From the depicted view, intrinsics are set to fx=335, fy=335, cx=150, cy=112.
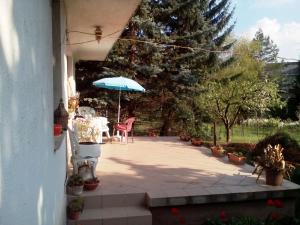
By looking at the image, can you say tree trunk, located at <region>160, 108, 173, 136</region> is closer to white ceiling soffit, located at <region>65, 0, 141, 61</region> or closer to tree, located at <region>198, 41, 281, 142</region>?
tree, located at <region>198, 41, 281, 142</region>

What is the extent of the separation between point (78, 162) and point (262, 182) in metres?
2.86

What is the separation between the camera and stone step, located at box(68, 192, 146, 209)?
445 cm

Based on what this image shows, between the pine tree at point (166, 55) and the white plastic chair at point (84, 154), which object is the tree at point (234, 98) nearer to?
the pine tree at point (166, 55)

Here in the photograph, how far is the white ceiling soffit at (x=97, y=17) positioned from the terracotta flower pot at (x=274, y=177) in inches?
122

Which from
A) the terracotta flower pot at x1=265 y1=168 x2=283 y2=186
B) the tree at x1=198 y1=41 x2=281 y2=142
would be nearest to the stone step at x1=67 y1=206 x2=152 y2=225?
the terracotta flower pot at x1=265 y1=168 x2=283 y2=186

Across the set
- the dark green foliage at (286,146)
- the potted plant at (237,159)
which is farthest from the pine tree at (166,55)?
the potted plant at (237,159)

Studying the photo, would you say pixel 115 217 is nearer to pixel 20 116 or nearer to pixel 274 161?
pixel 274 161

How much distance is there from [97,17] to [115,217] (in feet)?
10.2

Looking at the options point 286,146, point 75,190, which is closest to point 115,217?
point 75,190

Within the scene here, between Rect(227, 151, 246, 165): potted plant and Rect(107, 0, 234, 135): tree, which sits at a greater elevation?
Rect(107, 0, 234, 135): tree

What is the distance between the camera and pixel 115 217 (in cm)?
416

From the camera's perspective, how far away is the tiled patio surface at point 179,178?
460 centimetres

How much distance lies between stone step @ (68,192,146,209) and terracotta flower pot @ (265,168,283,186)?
1.92m

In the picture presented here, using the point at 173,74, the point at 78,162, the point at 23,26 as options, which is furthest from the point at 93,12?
the point at 173,74
